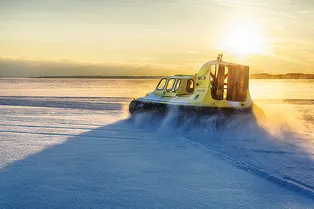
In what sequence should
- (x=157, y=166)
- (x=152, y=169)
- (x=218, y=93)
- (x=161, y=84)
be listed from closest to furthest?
(x=152, y=169) < (x=157, y=166) < (x=218, y=93) < (x=161, y=84)

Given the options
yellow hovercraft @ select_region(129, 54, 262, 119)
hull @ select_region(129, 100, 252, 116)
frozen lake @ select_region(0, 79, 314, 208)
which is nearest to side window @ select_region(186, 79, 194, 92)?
yellow hovercraft @ select_region(129, 54, 262, 119)

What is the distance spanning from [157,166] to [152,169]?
0.20m

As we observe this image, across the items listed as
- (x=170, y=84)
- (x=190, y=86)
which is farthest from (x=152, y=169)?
(x=170, y=84)

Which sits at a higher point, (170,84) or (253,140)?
(170,84)

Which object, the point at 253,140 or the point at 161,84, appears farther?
the point at 161,84

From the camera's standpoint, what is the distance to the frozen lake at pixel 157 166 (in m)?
3.83

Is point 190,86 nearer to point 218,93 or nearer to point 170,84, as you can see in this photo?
point 170,84

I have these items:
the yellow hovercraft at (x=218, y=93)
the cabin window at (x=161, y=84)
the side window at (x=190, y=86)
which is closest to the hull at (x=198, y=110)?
the yellow hovercraft at (x=218, y=93)

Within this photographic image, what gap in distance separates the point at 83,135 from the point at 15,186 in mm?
3737

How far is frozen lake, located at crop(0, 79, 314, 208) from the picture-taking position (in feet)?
12.6

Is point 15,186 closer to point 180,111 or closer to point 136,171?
point 136,171

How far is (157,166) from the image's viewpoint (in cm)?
524

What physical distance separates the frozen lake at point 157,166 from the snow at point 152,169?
0.01 metres

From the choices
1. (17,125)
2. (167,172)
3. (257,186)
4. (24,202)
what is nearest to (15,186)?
(24,202)
